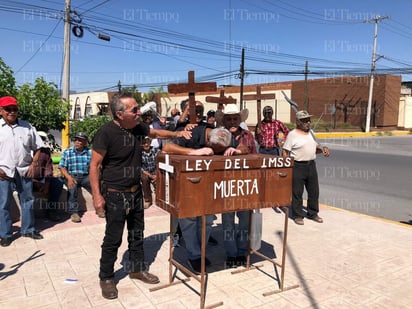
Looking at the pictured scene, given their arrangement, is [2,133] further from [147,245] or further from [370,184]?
[370,184]

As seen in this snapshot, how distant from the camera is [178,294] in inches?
139

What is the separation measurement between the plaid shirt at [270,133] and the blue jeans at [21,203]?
3745 mm

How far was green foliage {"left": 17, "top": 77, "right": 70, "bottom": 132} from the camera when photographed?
6.68 metres

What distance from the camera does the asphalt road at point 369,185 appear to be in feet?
23.6

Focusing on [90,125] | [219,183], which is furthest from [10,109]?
[90,125]

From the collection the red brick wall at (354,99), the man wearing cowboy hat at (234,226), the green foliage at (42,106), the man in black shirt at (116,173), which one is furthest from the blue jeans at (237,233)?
the red brick wall at (354,99)

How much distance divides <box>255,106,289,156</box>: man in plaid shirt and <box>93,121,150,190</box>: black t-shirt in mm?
3394

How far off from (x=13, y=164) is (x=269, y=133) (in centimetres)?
400

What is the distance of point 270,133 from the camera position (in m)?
6.52

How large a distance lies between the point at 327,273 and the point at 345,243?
1.09 metres

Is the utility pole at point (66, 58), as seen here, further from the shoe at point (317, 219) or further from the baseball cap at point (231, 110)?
the baseball cap at point (231, 110)

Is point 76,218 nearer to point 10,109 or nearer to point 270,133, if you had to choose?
point 10,109

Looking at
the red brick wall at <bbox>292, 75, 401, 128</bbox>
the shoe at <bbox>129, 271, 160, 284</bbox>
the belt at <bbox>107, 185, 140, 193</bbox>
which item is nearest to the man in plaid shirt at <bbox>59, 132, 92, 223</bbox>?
the shoe at <bbox>129, 271, 160, 284</bbox>

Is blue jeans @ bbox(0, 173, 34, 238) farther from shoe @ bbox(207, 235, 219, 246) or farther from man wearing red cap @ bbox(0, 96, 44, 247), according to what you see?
shoe @ bbox(207, 235, 219, 246)
